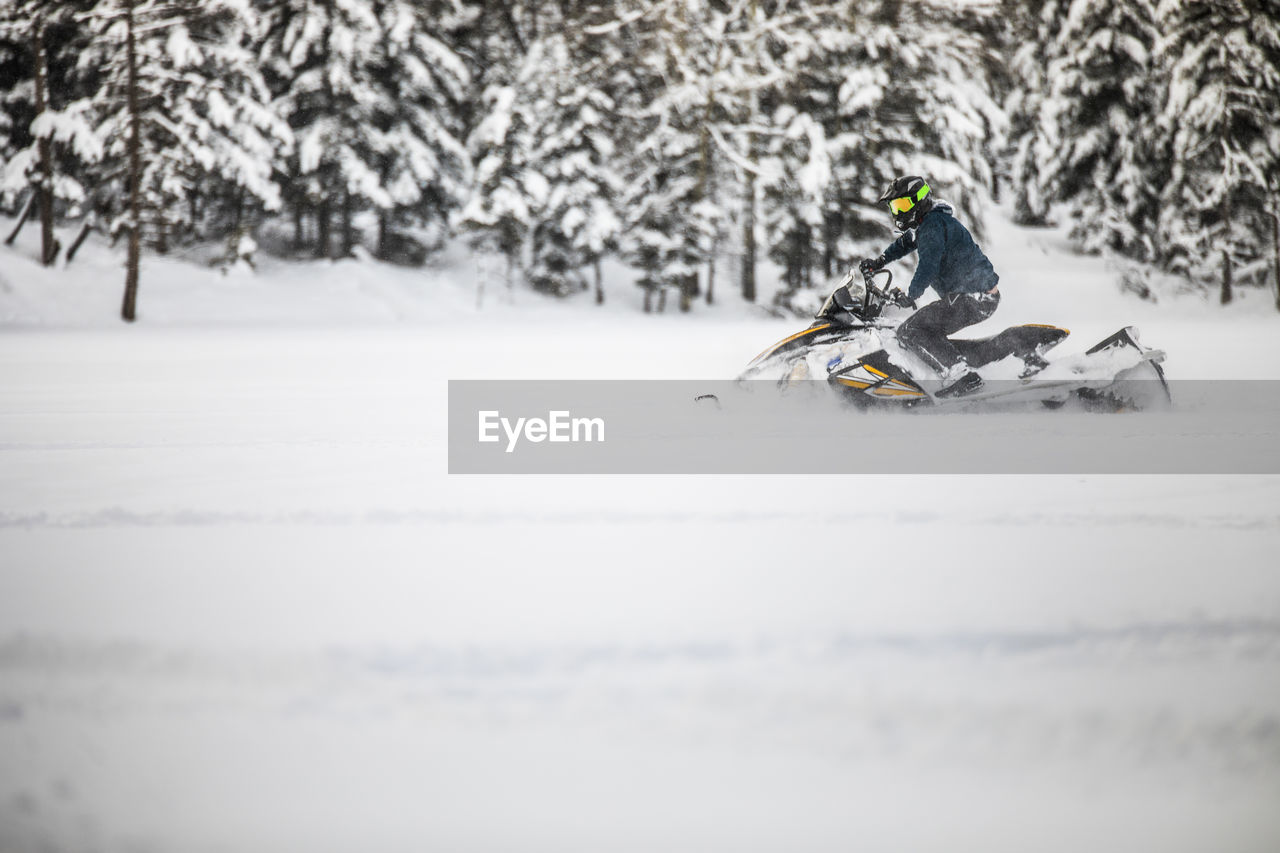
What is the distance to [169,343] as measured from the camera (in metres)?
13.1

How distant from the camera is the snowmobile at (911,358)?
19.1 feet

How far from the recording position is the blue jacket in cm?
566

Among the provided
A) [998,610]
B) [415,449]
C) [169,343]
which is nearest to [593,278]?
[169,343]

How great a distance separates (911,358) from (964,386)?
442mm

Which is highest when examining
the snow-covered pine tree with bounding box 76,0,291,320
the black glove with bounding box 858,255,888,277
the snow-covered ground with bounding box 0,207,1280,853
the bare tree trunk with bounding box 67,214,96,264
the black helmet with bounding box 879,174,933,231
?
the snow-covered pine tree with bounding box 76,0,291,320

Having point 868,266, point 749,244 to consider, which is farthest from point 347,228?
point 868,266

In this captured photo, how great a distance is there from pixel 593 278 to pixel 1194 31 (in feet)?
60.9

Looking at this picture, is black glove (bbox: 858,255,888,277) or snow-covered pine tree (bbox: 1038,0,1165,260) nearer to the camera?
black glove (bbox: 858,255,888,277)

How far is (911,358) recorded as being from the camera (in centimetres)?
592

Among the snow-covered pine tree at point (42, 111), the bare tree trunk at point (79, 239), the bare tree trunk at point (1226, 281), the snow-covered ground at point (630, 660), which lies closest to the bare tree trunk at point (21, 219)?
the snow-covered pine tree at point (42, 111)

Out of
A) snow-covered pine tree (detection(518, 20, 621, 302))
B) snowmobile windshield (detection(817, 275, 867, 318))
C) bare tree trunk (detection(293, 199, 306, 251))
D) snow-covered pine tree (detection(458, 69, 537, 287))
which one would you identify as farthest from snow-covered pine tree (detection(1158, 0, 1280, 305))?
bare tree trunk (detection(293, 199, 306, 251))

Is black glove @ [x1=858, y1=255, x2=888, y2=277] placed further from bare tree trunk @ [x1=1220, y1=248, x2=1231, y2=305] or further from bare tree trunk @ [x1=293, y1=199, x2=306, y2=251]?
bare tree trunk @ [x1=293, y1=199, x2=306, y2=251]

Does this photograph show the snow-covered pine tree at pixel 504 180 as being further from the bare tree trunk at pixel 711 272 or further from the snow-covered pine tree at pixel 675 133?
the bare tree trunk at pixel 711 272

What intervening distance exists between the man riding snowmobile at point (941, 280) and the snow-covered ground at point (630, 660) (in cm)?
186
